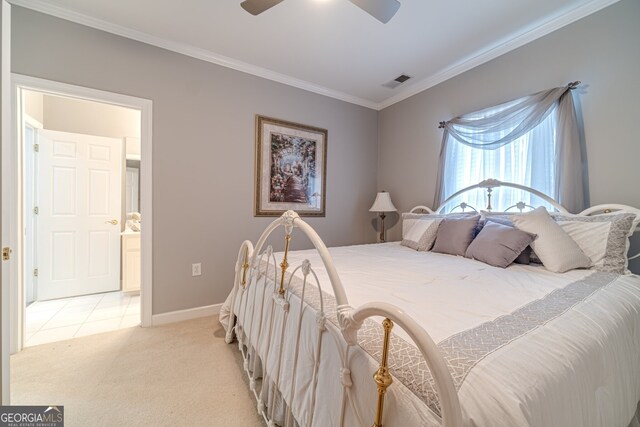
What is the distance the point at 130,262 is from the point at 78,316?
0.82m

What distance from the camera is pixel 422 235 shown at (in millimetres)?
2340

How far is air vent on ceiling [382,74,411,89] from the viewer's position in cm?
287

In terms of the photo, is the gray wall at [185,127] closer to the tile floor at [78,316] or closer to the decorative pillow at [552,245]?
the tile floor at [78,316]

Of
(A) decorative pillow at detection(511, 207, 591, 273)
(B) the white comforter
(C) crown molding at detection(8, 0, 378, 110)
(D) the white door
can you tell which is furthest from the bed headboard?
(D) the white door

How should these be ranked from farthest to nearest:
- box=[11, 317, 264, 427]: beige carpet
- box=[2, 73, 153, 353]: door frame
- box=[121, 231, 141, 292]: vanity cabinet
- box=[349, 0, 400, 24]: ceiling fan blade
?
box=[121, 231, 141, 292]: vanity cabinet, box=[2, 73, 153, 353]: door frame, box=[349, 0, 400, 24]: ceiling fan blade, box=[11, 317, 264, 427]: beige carpet

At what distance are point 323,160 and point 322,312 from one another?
258cm

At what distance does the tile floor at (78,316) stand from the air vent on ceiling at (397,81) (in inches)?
148

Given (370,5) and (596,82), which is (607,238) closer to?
(596,82)

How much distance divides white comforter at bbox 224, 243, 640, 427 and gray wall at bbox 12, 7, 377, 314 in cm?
153

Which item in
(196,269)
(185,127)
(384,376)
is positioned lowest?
(196,269)

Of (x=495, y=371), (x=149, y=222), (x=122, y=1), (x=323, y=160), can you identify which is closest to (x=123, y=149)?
(x=149, y=222)

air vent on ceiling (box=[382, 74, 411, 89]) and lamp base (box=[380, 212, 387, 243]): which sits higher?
air vent on ceiling (box=[382, 74, 411, 89])

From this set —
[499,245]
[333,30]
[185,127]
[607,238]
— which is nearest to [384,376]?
[499,245]

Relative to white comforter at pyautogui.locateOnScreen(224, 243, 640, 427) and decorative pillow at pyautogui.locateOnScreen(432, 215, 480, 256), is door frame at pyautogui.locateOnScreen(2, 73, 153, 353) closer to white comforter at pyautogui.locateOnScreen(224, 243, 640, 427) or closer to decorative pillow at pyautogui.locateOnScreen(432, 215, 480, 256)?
white comforter at pyautogui.locateOnScreen(224, 243, 640, 427)
